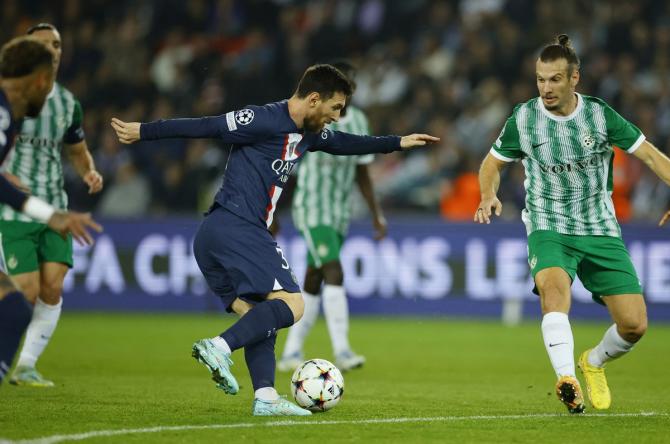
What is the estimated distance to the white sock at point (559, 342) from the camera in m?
7.24

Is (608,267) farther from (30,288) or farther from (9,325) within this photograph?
(30,288)

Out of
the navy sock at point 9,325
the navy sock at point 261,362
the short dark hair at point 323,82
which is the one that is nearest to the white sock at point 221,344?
the navy sock at point 261,362

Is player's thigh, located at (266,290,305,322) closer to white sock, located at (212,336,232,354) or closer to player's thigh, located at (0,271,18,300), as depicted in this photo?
white sock, located at (212,336,232,354)

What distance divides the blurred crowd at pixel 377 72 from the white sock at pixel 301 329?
6.14m

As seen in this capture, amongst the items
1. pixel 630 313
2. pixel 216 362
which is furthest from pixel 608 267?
pixel 216 362

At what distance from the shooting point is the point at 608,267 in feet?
25.2

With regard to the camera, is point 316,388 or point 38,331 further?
point 38,331

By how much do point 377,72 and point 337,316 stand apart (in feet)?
30.2

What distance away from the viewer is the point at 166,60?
20453 millimetres

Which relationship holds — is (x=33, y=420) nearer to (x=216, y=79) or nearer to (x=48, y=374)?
(x=48, y=374)

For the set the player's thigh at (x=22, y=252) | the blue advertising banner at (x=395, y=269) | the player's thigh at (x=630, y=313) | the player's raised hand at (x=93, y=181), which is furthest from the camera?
the blue advertising banner at (x=395, y=269)

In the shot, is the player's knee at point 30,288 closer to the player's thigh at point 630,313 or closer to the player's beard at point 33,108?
the player's beard at point 33,108

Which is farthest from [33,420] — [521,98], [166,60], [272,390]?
[166,60]

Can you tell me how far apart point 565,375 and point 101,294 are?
10.4 metres
